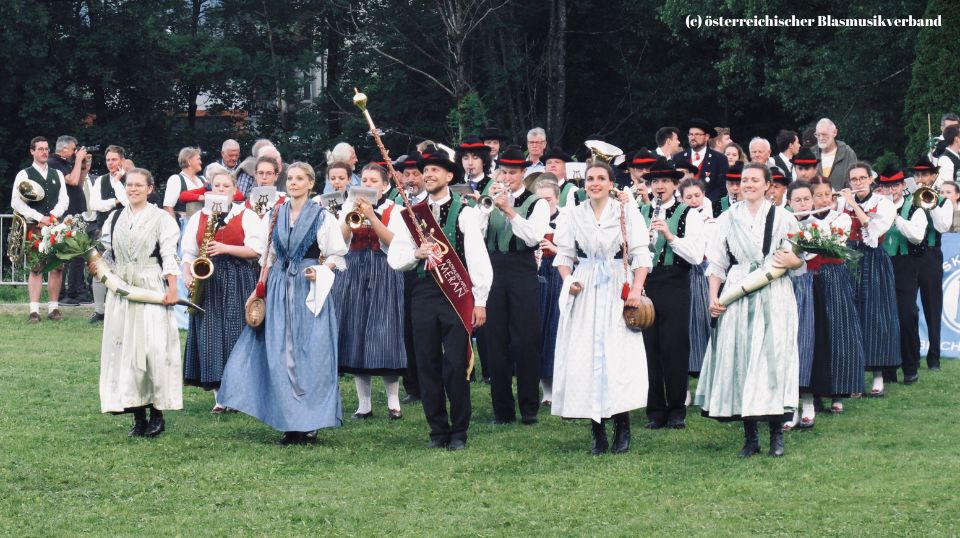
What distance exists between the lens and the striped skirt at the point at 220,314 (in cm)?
1050

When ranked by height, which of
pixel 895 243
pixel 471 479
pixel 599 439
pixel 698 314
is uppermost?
pixel 895 243

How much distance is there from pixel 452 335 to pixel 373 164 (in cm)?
217

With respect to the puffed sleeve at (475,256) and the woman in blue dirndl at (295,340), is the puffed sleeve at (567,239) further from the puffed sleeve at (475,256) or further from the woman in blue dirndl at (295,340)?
the woman in blue dirndl at (295,340)

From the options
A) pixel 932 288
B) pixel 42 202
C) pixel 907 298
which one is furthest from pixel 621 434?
pixel 42 202

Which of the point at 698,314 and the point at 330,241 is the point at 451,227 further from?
the point at 698,314

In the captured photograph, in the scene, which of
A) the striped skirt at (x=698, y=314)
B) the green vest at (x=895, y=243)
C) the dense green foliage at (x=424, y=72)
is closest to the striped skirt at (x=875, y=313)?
the green vest at (x=895, y=243)

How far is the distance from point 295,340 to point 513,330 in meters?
1.84

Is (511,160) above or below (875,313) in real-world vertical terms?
above

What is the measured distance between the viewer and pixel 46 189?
1673 centimetres

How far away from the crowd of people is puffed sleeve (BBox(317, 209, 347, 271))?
0.01m

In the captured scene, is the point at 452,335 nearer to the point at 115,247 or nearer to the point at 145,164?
the point at 115,247

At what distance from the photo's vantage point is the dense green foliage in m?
23.2

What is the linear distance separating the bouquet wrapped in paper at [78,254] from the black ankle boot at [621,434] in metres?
2.99

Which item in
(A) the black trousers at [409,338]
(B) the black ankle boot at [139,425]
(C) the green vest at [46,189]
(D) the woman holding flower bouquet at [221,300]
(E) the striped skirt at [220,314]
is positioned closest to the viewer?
(A) the black trousers at [409,338]
